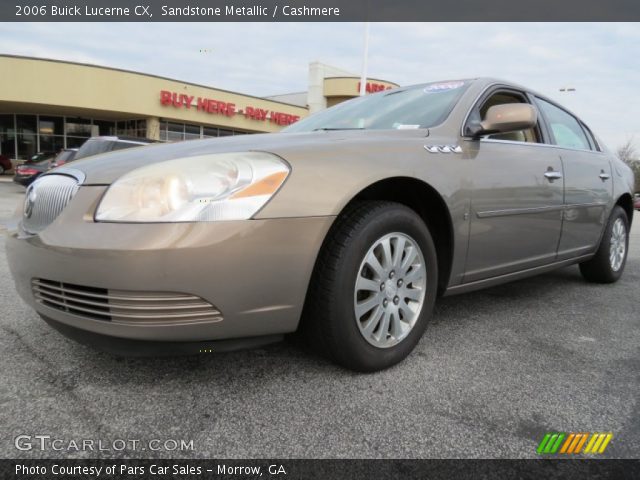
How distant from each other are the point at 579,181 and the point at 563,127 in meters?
0.51

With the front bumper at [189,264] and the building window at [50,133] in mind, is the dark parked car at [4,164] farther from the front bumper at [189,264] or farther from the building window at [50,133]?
the front bumper at [189,264]

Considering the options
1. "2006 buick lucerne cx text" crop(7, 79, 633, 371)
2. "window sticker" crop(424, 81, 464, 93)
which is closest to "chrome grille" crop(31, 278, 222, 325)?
"2006 buick lucerne cx text" crop(7, 79, 633, 371)

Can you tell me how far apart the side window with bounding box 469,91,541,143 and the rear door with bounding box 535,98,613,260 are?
25 cm

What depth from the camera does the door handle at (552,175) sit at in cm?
288

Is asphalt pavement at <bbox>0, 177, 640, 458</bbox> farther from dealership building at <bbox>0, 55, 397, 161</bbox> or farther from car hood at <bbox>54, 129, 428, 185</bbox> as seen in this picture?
dealership building at <bbox>0, 55, 397, 161</bbox>

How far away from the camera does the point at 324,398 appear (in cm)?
175

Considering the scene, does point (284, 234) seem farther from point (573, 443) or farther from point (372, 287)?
point (573, 443)

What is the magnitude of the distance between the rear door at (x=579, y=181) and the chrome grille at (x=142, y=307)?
2.56m

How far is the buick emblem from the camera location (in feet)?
6.45

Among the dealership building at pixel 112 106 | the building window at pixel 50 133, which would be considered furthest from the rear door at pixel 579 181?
the building window at pixel 50 133

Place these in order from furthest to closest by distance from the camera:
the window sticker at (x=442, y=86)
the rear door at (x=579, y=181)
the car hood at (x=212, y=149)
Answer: the rear door at (x=579, y=181), the window sticker at (x=442, y=86), the car hood at (x=212, y=149)

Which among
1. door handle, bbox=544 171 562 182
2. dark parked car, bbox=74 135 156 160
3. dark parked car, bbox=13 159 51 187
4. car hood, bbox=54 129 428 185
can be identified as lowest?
dark parked car, bbox=13 159 51 187

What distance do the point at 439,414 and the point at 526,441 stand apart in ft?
0.96

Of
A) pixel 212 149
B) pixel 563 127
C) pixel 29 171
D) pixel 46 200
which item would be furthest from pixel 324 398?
pixel 29 171
